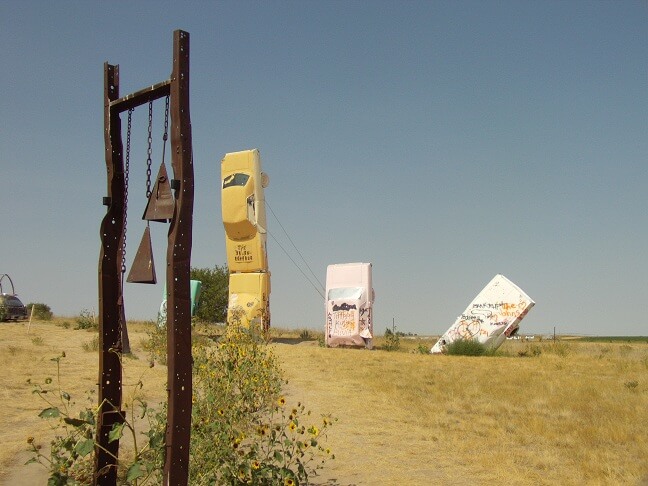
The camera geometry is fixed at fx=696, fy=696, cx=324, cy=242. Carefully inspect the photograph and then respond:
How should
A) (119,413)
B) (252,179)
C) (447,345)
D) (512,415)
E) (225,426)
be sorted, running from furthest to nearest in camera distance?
(447,345) → (252,179) → (512,415) → (225,426) → (119,413)

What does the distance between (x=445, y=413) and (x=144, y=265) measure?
5.40 meters

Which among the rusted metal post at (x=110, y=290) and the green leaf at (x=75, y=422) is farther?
the rusted metal post at (x=110, y=290)

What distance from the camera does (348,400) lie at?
9.46 meters

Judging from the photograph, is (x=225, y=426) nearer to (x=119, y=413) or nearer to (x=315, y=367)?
(x=119, y=413)

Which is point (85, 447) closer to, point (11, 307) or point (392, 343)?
point (392, 343)

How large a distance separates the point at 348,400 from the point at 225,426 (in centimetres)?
478

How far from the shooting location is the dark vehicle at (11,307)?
2619cm

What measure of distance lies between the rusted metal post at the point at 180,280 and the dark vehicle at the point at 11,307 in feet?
80.7

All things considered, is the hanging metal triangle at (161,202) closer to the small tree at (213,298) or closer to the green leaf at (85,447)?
the green leaf at (85,447)

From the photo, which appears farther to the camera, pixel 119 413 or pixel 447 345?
pixel 447 345

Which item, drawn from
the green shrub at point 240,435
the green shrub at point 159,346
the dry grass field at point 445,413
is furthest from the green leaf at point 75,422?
the green shrub at point 159,346

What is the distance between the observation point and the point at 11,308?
26641 millimetres

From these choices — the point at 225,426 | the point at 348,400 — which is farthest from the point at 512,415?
the point at 225,426

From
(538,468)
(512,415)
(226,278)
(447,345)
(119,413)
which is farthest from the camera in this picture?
(226,278)
